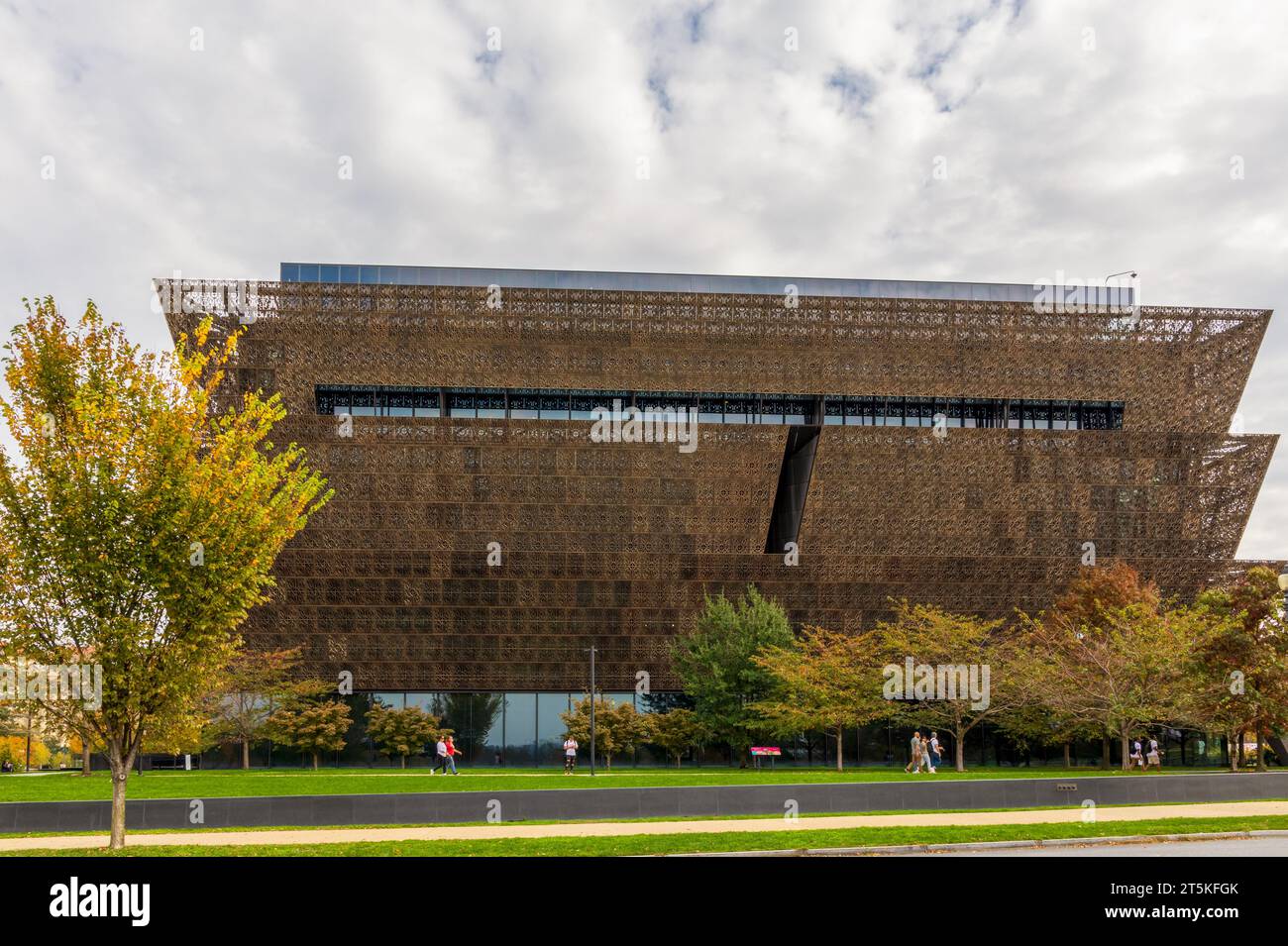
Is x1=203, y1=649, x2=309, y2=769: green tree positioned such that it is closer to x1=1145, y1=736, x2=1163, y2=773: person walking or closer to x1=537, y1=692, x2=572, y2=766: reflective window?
x1=537, y1=692, x2=572, y2=766: reflective window

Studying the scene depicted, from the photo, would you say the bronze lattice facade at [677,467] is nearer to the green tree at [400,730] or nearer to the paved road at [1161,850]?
the green tree at [400,730]

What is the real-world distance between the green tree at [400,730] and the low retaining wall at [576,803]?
2546cm

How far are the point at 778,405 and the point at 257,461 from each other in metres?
37.6

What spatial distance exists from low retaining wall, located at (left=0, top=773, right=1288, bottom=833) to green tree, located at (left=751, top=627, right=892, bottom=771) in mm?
16909

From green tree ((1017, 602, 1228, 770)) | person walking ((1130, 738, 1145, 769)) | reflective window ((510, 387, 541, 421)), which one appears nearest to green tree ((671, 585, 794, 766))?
green tree ((1017, 602, 1228, 770))

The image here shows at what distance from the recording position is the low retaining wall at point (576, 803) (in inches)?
781

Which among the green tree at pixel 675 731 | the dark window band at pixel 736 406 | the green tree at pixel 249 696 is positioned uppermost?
the dark window band at pixel 736 406

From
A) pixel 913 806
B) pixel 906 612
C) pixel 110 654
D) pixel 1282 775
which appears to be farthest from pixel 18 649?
pixel 906 612

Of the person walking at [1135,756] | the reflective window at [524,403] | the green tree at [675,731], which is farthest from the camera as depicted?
the reflective window at [524,403]

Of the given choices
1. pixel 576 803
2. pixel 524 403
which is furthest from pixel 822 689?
pixel 524 403

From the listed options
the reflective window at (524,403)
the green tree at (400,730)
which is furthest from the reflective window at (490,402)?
the green tree at (400,730)

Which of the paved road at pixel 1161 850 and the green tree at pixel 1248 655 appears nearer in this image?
the paved road at pixel 1161 850

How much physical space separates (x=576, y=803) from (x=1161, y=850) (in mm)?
11259

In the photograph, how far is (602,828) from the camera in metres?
19.3
